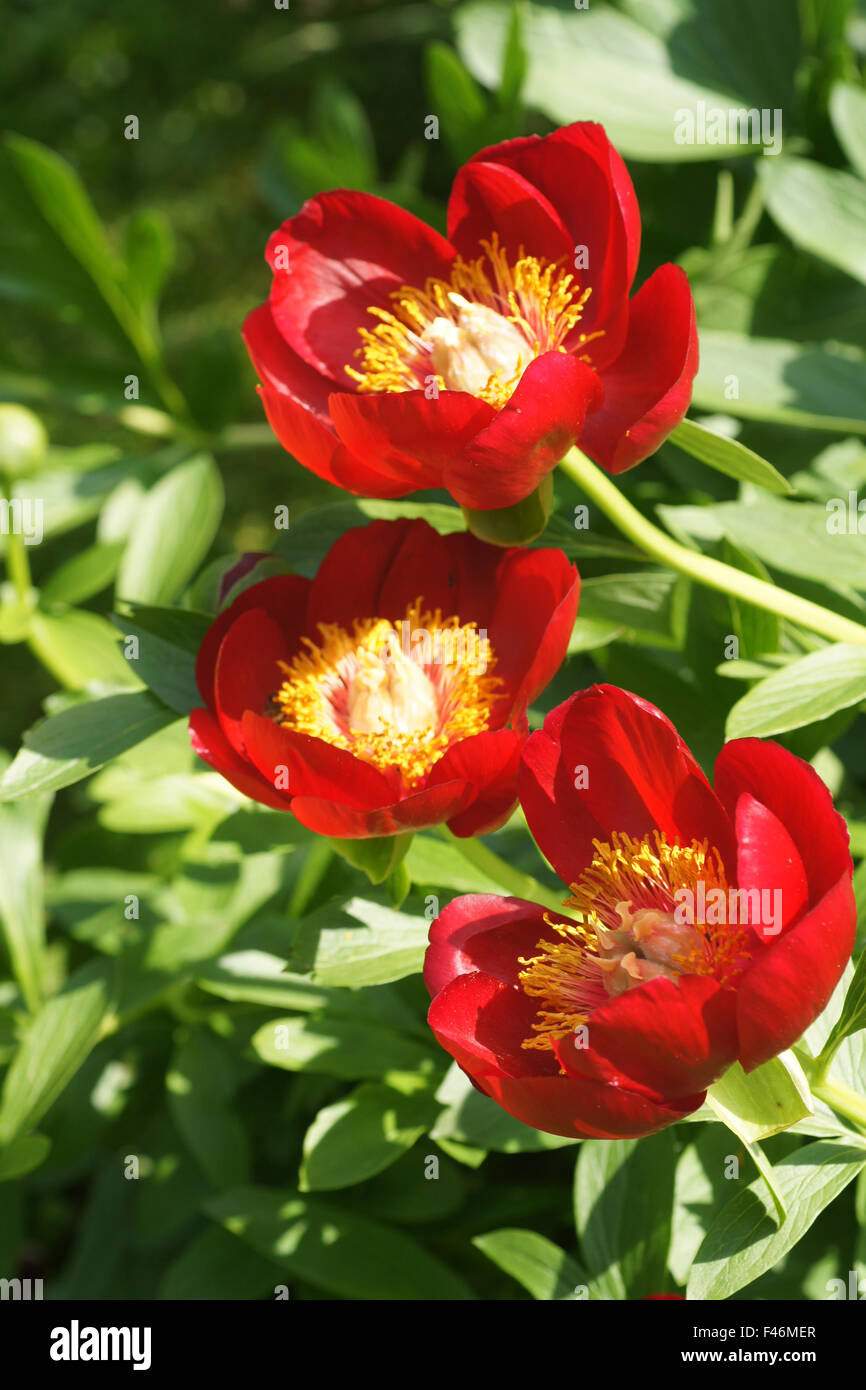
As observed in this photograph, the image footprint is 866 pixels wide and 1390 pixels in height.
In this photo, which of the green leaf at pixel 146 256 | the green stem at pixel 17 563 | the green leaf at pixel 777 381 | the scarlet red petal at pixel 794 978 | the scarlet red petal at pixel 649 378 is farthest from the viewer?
the green leaf at pixel 146 256

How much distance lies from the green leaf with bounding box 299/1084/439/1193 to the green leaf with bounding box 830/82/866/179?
644 mm

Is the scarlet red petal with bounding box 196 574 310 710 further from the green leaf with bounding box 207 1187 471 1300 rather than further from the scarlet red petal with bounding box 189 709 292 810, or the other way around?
the green leaf with bounding box 207 1187 471 1300

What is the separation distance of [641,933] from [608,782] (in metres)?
0.06

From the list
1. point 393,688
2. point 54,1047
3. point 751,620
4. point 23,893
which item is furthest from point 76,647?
point 751,620

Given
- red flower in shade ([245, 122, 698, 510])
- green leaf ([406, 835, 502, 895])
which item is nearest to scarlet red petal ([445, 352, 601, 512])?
red flower in shade ([245, 122, 698, 510])

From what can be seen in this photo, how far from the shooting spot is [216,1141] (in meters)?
0.86

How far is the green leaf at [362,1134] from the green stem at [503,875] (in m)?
0.19

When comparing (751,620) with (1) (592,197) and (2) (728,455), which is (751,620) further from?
(1) (592,197)

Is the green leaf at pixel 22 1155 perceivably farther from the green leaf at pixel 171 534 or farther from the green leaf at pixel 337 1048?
the green leaf at pixel 171 534

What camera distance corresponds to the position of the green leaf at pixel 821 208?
0.81 metres

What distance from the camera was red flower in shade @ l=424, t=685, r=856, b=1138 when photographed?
1.50 ft

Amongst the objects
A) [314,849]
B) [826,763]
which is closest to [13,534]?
[314,849]

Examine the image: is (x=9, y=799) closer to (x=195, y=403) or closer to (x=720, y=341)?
(x=720, y=341)

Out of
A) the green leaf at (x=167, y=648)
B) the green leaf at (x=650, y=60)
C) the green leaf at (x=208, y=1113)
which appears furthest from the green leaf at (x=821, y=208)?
the green leaf at (x=208, y=1113)
